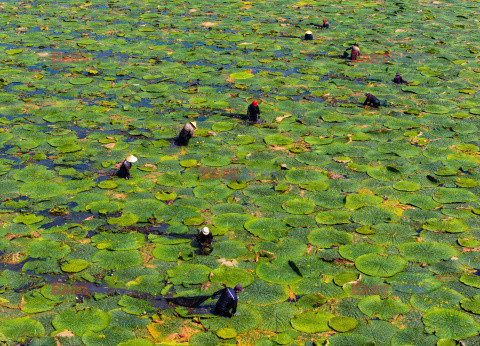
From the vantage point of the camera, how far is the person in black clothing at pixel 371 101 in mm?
10180

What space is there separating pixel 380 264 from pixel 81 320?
3317 mm

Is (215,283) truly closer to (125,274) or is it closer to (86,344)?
(125,274)

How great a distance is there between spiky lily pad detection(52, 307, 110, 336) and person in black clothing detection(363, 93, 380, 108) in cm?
701

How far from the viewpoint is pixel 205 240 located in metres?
6.21

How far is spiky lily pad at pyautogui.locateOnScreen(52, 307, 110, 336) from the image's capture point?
500 cm

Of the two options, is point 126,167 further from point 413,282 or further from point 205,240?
point 413,282

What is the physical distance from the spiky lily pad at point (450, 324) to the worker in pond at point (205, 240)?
251cm

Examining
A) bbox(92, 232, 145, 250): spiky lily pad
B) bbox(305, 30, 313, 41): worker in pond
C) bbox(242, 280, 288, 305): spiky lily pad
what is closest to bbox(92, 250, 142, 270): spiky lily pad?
bbox(92, 232, 145, 250): spiky lily pad

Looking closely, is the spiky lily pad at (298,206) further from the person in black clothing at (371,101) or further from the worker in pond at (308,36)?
the worker in pond at (308,36)

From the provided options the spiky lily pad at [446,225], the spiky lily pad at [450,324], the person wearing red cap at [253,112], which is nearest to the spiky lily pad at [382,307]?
the spiky lily pad at [450,324]

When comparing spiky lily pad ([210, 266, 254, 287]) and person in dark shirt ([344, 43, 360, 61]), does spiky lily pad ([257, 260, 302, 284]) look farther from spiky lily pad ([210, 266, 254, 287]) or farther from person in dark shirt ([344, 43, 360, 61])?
person in dark shirt ([344, 43, 360, 61])

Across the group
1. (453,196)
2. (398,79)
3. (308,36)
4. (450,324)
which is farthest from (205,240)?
(308,36)

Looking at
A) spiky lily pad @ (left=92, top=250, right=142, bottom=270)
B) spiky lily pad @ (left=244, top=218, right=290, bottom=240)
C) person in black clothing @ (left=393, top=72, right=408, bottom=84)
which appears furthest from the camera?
person in black clothing @ (left=393, top=72, right=408, bottom=84)

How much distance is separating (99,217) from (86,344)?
7.42 ft
